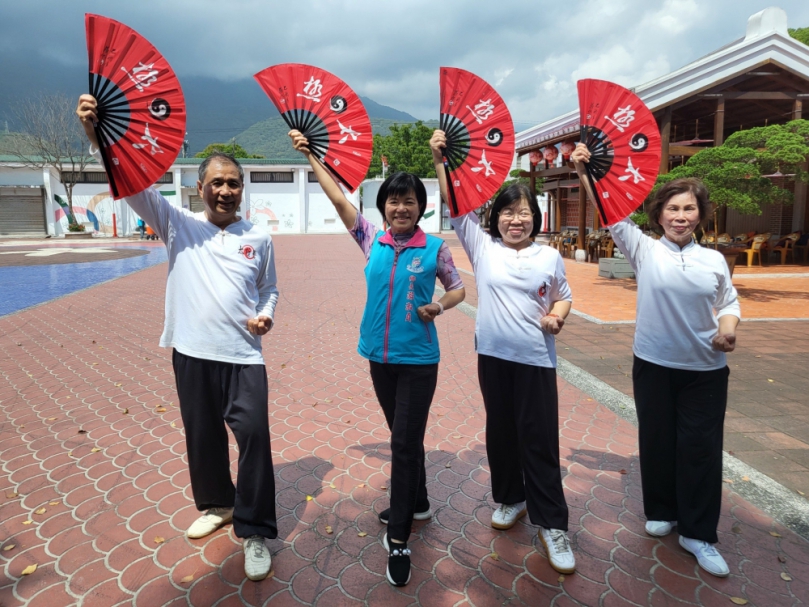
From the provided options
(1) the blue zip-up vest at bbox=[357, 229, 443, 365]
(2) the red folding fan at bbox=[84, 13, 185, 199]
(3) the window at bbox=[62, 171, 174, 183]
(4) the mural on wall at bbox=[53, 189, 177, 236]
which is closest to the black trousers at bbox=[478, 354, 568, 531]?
(1) the blue zip-up vest at bbox=[357, 229, 443, 365]

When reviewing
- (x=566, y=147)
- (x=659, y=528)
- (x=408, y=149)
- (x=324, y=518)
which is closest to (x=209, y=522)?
(x=324, y=518)

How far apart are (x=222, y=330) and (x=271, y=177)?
114 feet

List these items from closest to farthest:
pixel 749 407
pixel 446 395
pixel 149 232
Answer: pixel 749 407 → pixel 446 395 → pixel 149 232

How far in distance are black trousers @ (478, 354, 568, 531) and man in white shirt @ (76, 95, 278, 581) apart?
1019 mm

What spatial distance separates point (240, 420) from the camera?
235 centimetres

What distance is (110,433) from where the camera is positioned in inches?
154

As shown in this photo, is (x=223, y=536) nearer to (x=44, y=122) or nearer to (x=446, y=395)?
(x=446, y=395)

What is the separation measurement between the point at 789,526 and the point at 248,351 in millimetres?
2722

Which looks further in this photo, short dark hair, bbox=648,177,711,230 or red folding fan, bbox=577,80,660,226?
red folding fan, bbox=577,80,660,226

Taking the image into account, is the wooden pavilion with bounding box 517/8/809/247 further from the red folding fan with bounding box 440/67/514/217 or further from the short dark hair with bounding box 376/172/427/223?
the short dark hair with bounding box 376/172/427/223

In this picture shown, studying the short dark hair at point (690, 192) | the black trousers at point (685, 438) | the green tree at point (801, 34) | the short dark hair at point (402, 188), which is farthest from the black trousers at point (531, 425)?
the green tree at point (801, 34)

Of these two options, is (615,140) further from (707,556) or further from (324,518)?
(324,518)

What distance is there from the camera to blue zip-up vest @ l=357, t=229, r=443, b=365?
235 cm

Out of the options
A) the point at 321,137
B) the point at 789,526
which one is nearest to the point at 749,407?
the point at 789,526
